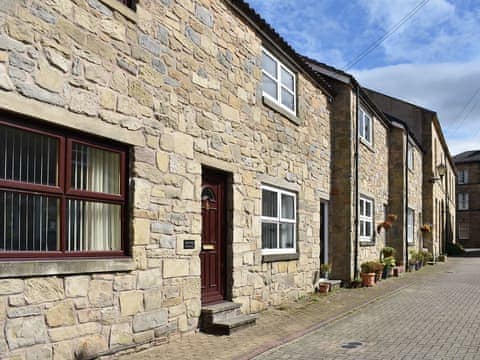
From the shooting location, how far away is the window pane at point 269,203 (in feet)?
A: 37.5

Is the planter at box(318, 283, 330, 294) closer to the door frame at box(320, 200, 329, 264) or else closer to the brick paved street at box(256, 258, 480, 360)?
the brick paved street at box(256, 258, 480, 360)

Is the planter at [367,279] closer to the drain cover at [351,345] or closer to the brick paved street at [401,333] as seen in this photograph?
the brick paved street at [401,333]

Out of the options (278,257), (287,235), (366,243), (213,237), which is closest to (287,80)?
(287,235)

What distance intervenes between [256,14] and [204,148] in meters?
3.43

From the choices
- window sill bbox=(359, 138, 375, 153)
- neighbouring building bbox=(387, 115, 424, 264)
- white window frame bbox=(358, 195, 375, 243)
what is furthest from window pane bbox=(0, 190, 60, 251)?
neighbouring building bbox=(387, 115, 424, 264)

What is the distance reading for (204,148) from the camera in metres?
8.91

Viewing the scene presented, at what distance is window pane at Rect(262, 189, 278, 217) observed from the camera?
11422mm

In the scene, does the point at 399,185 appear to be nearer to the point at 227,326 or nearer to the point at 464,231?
the point at 227,326

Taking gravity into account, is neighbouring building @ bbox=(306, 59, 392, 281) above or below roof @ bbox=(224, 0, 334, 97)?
below

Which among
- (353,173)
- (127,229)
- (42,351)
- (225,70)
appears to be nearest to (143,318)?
(127,229)

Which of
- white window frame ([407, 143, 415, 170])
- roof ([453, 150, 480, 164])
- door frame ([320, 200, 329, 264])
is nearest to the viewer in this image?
door frame ([320, 200, 329, 264])

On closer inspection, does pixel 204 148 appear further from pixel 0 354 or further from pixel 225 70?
pixel 0 354

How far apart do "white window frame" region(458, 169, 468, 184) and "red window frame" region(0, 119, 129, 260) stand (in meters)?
60.8

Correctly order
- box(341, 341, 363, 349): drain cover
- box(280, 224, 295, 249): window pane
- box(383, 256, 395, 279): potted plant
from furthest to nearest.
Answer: box(383, 256, 395, 279): potted plant, box(280, 224, 295, 249): window pane, box(341, 341, 363, 349): drain cover
